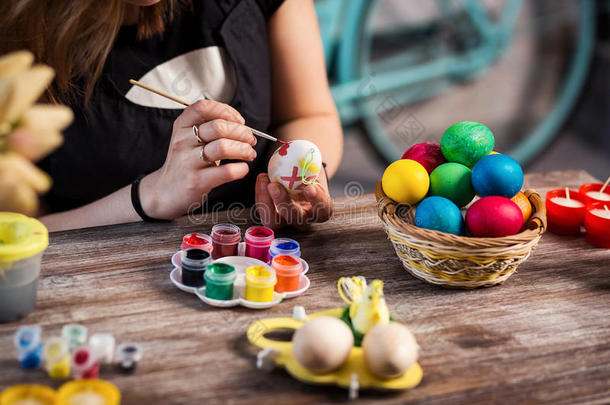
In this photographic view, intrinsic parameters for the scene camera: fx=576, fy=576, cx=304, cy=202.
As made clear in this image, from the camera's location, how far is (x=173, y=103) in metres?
1.31

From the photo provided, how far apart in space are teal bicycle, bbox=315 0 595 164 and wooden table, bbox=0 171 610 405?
5.73 feet

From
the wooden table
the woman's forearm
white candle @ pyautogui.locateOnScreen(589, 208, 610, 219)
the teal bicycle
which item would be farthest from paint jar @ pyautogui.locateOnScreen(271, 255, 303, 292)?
the teal bicycle

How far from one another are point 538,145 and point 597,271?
8.01 ft

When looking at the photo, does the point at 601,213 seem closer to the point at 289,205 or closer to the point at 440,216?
the point at 440,216

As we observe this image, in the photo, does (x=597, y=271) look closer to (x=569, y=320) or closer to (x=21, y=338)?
(x=569, y=320)

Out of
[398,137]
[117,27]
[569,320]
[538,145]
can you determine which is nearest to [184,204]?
[117,27]

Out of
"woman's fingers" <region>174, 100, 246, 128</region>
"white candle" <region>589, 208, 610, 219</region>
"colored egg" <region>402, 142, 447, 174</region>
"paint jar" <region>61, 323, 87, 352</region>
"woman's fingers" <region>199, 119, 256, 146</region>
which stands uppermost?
"woman's fingers" <region>174, 100, 246, 128</region>

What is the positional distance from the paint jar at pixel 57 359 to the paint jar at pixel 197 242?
1.06 feet

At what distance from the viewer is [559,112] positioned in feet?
10.8

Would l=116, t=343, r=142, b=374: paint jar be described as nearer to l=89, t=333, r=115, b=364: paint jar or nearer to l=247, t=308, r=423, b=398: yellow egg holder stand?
Result: l=89, t=333, r=115, b=364: paint jar

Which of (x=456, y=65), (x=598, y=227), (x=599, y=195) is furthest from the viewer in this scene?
(x=456, y=65)

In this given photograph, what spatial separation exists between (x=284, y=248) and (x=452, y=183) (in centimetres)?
31

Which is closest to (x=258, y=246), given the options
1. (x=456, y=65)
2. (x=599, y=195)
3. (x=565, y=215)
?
(x=565, y=215)

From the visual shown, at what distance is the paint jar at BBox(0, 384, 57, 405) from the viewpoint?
626 millimetres
